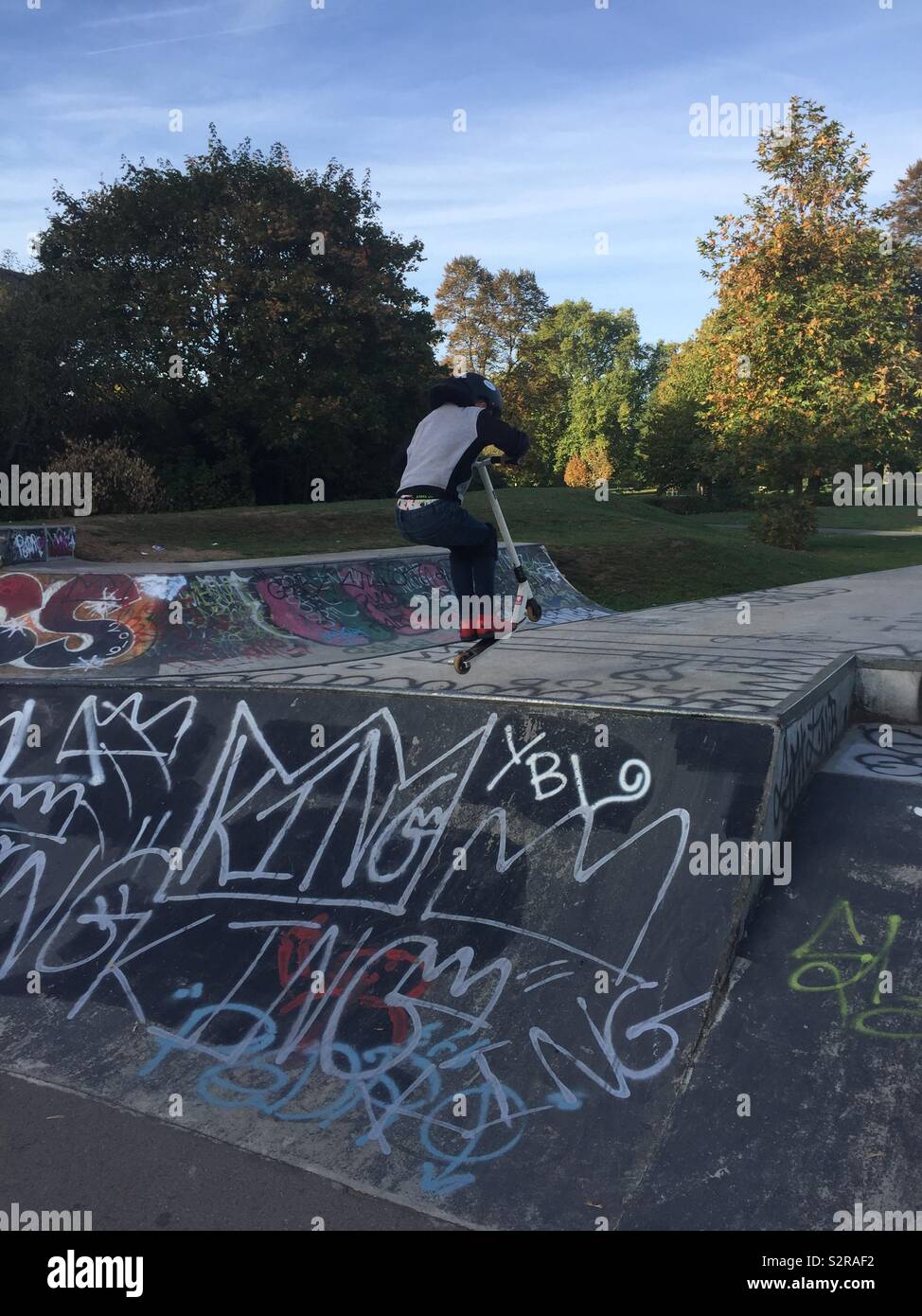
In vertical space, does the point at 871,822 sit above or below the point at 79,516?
below

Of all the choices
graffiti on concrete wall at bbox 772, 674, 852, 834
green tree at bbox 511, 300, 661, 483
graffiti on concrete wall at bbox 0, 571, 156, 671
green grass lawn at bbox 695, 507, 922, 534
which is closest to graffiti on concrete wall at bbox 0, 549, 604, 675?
graffiti on concrete wall at bbox 0, 571, 156, 671

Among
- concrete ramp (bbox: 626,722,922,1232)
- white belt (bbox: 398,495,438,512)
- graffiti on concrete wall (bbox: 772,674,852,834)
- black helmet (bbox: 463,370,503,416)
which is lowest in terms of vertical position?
concrete ramp (bbox: 626,722,922,1232)

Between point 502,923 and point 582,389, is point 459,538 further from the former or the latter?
point 582,389

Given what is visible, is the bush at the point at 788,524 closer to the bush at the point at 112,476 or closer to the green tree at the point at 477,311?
the bush at the point at 112,476

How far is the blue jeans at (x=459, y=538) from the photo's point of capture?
6.61 m

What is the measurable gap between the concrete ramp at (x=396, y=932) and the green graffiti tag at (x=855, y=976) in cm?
41

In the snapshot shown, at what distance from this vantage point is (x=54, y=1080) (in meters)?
5.11

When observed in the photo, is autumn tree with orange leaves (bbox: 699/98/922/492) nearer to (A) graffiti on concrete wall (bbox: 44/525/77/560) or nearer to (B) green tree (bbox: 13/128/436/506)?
(B) green tree (bbox: 13/128/436/506)

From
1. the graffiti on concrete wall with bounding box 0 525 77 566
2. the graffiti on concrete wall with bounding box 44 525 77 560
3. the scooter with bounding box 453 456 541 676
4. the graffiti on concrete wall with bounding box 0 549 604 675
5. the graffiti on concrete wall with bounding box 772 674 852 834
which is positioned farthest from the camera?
the graffiti on concrete wall with bounding box 44 525 77 560

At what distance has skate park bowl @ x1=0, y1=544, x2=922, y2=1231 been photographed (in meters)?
4.24

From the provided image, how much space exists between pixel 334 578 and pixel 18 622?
4197 millimetres

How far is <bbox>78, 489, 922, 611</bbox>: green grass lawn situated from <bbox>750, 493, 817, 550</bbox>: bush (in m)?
0.77

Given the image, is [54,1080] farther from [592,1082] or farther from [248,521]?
[248,521]
